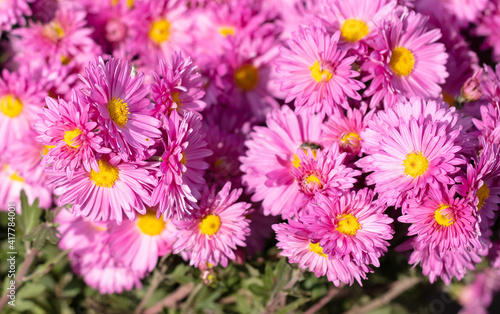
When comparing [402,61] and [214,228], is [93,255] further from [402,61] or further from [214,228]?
[402,61]

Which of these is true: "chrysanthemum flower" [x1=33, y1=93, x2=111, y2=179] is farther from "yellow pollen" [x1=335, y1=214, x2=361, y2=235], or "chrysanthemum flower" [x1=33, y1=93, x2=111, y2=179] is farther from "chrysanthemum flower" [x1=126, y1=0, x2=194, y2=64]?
"chrysanthemum flower" [x1=126, y1=0, x2=194, y2=64]

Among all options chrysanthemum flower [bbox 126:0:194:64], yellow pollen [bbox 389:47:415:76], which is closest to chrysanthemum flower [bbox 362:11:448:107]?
yellow pollen [bbox 389:47:415:76]

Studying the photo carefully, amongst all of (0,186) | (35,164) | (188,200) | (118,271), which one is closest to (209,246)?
(188,200)

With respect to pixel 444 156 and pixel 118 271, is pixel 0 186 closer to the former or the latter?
pixel 118 271

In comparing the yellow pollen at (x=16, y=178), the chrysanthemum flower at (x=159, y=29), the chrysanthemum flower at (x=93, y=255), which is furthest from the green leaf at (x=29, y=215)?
the chrysanthemum flower at (x=159, y=29)

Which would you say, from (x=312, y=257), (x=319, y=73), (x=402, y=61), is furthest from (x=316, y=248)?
(x=402, y=61)
